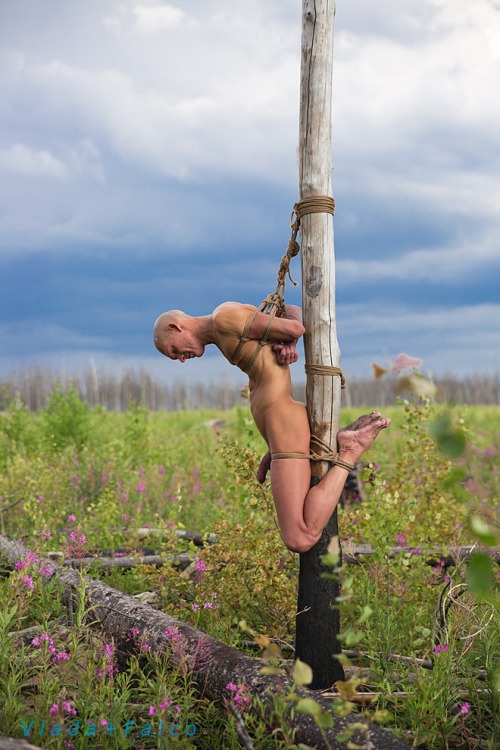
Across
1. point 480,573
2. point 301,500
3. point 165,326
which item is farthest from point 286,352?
point 480,573

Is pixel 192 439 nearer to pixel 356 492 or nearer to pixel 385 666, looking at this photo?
pixel 356 492

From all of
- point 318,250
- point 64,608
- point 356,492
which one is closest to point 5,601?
point 64,608

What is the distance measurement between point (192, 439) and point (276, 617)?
875 centimetres

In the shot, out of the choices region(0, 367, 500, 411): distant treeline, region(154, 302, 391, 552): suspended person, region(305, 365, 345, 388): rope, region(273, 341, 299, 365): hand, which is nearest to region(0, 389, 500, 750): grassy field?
region(154, 302, 391, 552): suspended person

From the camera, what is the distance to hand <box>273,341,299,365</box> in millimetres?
3686

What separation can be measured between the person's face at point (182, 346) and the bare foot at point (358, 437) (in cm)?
97

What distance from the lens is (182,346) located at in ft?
12.4

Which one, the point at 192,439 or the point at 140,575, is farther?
the point at 192,439

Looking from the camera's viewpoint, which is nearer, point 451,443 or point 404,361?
point 451,443

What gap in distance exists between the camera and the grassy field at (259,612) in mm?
3041

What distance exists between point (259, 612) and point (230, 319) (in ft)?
6.96

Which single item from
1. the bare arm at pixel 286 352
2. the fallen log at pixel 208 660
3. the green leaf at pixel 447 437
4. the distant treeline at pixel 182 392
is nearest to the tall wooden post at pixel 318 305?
the bare arm at pixel 286 352

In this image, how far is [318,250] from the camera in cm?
378

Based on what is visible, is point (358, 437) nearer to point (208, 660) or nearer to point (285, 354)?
point (285, 354)
